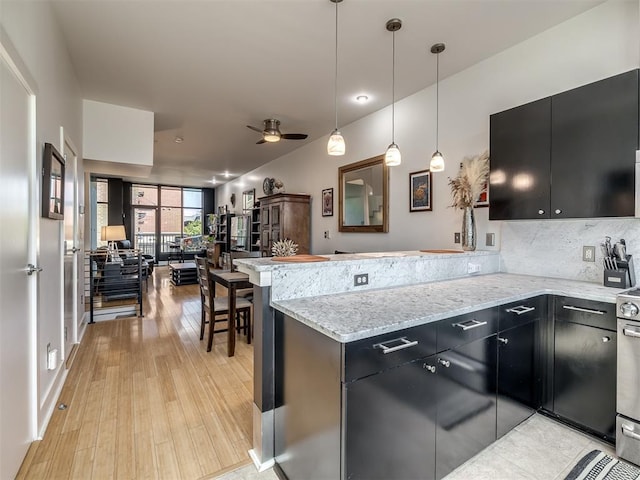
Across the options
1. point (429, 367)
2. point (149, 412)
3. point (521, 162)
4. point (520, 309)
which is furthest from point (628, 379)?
point (149, 412)

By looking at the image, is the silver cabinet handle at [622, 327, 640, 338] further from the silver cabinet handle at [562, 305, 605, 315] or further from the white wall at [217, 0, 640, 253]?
the white wall at [217, 0, 640, 253]

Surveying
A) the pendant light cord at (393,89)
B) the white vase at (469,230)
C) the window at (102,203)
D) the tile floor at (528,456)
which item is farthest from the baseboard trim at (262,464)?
the window at (102,203)

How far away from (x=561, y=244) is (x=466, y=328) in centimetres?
152

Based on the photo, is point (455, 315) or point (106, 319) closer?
point (455, 315)

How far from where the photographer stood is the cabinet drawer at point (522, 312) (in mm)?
A: 1835

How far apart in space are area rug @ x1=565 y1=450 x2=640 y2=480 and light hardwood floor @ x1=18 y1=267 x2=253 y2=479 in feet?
5.89

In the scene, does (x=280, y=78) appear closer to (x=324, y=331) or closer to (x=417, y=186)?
(x=417, y=186)

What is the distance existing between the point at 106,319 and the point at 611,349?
17.8ft

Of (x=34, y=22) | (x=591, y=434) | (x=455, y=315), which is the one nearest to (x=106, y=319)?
(x=34, y=22)

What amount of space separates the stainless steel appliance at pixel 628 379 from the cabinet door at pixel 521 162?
78 cm

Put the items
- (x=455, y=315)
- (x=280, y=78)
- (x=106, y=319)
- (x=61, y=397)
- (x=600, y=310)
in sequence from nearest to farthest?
(x=455, y=315) → (x=600, y=310) → (x=61, y=397) → (x=280, y=78) → (x=106, y=319)

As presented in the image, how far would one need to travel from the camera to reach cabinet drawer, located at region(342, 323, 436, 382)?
1198 mm

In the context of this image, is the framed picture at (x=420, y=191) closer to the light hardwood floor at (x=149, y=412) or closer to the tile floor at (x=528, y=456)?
the tile floor at (x=528, y=456)

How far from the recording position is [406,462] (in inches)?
54.2
